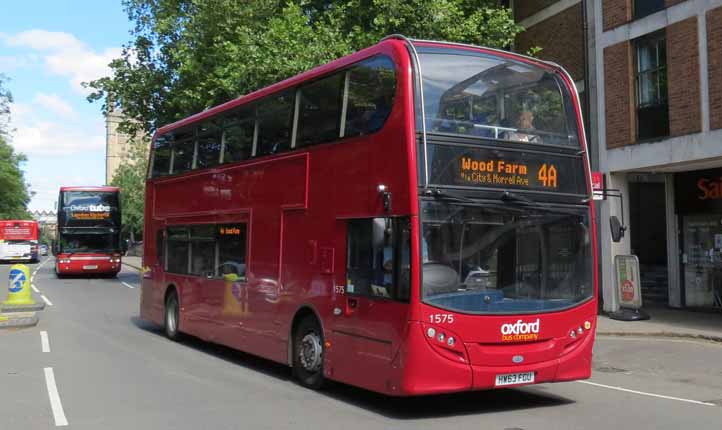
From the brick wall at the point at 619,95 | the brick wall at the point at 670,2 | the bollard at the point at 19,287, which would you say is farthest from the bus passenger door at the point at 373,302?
the brick wall at the point at 670,2

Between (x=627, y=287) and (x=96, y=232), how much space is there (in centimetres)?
2442

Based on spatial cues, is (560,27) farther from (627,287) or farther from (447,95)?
(447,95)

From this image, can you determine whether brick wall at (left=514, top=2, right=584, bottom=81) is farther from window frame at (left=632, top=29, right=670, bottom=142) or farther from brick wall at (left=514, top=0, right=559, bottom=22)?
window frame at (left=632, top=29, right=670, bottom=142)

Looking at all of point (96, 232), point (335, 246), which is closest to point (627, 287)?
point (335, 246)

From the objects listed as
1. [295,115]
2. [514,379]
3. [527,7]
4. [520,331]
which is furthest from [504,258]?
[527,7]

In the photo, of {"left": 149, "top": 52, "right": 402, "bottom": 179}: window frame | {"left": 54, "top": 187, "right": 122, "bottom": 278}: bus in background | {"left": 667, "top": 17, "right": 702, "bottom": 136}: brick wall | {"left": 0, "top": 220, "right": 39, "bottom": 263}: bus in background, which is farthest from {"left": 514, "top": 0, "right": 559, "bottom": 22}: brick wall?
{"left": 0, "top": 220, "right": 39, "bottom": 263}: bus in background

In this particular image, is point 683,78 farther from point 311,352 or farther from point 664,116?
point 311,352

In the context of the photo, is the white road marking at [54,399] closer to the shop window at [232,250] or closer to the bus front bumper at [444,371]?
the shop window at [232,250]

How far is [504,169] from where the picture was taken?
785 centimetres

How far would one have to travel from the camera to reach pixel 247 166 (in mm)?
11023

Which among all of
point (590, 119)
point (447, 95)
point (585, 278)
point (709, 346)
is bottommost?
point (709, 346)

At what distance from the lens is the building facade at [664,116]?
1594 centimetres

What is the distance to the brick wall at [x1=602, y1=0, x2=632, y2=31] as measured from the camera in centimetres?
1805

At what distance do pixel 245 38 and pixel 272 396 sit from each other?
1465cm
